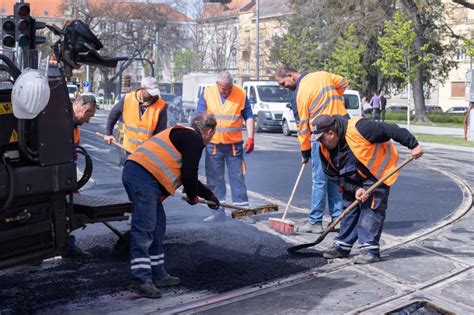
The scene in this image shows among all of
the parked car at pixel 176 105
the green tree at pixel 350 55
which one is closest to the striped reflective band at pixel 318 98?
the parked car at pixel 176 105

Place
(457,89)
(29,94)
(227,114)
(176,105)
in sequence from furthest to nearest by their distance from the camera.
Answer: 1. (457,89)
2. (176,105)
3. (227,114)
4. (29,94)

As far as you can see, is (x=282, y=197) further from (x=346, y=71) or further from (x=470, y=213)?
(x=346, y=71)

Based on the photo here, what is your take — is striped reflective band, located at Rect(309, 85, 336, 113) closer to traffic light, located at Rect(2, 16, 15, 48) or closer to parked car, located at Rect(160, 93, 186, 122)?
traffic light, located at Rect(2, 16, 15, 48)

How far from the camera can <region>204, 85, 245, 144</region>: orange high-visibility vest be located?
859cm

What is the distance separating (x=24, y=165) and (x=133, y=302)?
1552mm

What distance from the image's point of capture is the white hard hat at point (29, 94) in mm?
4152

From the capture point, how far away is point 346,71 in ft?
135

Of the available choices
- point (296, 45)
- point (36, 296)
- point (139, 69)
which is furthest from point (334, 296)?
point (139, 69)

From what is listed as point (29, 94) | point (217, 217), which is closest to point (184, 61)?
→ point (217, 217)

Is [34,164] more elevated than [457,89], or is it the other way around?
[457,89]

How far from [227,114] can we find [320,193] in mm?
1510

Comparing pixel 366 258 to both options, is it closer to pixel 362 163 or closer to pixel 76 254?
pixel 362 163

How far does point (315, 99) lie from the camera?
798 cm

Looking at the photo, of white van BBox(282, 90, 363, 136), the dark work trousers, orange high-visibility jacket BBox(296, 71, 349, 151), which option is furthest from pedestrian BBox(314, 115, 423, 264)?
white van BBox(282, 90, 363, 136)
